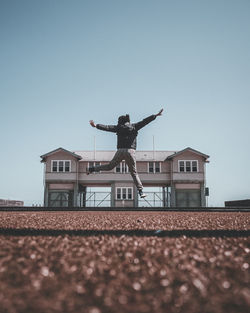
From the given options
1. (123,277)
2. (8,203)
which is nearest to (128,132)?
(123,277)

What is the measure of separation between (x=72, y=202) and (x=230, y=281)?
32.5m

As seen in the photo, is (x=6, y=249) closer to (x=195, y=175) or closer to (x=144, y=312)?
(x=144, y=312)

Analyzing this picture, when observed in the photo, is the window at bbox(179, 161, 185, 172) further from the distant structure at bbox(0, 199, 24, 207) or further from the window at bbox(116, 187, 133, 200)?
the distant structure at bbox(0, 199, 24, 207)

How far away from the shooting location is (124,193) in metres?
32.8

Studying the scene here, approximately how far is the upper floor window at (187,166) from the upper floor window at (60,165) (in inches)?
562

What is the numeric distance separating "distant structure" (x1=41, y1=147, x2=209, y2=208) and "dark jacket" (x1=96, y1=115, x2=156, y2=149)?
2577cm

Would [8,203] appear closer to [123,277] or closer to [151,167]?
[151,167]

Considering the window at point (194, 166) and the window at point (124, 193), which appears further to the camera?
the window at point (194, 166)

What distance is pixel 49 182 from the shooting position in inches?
1294

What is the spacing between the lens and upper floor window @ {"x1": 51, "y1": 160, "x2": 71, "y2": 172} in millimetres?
33344

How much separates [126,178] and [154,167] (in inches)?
157

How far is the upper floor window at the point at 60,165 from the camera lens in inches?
1313

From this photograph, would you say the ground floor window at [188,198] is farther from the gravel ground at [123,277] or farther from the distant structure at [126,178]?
the gravel ground at [123,277]

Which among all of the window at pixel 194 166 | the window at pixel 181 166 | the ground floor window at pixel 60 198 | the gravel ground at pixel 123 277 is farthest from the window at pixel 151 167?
the gravel ground at pixel 123 277
